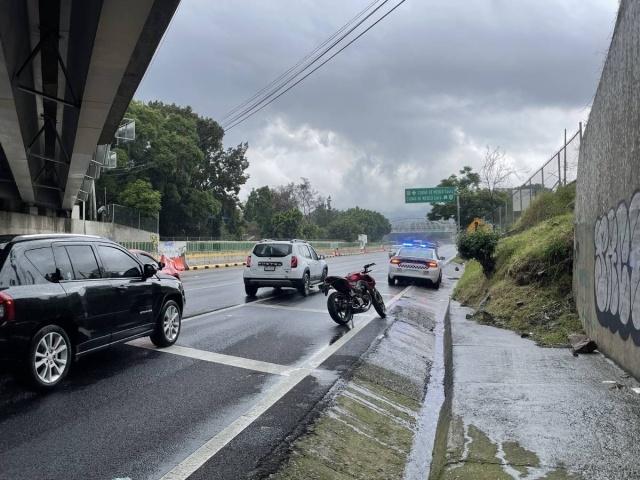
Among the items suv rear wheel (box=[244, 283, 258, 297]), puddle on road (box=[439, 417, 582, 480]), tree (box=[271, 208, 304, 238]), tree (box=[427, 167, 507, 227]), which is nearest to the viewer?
puddle on road (box=[439, 417, 582, 480])

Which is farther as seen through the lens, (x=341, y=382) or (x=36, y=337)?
(x=341, y=382)

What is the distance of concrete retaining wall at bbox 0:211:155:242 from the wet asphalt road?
18.5 metres

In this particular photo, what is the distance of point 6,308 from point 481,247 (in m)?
11.7

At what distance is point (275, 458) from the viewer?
4.28 metres

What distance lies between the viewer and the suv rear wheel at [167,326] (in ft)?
26.0

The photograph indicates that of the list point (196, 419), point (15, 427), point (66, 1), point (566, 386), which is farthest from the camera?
point (66, 1)

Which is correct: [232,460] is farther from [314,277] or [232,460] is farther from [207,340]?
[314,277]

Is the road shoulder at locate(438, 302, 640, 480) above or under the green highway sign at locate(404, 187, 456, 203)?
under

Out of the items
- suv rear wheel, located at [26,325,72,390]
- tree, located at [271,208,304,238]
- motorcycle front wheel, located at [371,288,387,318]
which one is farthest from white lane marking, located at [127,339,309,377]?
tree, located at [271,208,304,238]

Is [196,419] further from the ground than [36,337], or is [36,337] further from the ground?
[36,337]

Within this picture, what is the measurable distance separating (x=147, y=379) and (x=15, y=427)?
1.73 m

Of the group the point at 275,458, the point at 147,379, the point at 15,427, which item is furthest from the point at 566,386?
the point at 15,427

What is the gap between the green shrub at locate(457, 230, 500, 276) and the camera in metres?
14.4

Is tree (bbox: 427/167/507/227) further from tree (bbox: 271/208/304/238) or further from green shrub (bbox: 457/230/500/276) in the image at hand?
green shrub (bbox: 457/230/500/276)
